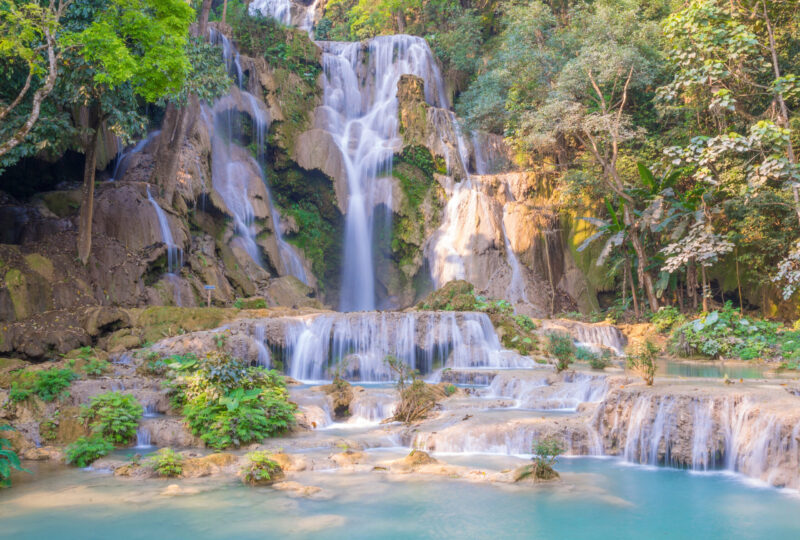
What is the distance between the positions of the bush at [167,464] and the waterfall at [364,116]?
660 inches

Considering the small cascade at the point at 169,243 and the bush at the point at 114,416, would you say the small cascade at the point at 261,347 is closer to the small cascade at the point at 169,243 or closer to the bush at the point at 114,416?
the bush at the point at 114,416

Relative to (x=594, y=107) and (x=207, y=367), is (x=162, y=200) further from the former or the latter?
(x=594, y=107)

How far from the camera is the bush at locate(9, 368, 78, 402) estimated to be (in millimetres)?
8616

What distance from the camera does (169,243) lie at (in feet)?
55.8

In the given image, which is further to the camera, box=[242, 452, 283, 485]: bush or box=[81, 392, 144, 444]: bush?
box=[81, 392, 144, 444]: bush

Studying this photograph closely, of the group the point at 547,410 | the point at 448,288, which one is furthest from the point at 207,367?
the point at 448,288

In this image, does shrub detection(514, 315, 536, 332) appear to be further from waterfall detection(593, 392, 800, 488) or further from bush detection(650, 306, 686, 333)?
waterfall detection(593, 392, 800, 488)

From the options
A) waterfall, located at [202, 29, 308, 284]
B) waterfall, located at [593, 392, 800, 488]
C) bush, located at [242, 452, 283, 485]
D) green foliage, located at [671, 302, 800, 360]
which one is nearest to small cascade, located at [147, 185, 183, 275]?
waterfall, located at [202, 29, 308, 284]

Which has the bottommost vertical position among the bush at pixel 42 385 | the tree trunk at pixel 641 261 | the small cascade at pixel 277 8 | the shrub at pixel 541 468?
the shrub at pixel 541 468

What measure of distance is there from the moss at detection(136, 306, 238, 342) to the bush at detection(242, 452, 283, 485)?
7.79 meters

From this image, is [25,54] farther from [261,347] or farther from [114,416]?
[261,347]

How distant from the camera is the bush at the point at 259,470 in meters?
6.37

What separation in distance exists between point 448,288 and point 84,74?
37.2ft

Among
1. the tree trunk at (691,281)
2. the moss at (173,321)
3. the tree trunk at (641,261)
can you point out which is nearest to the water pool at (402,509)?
the moss at (173,321)
